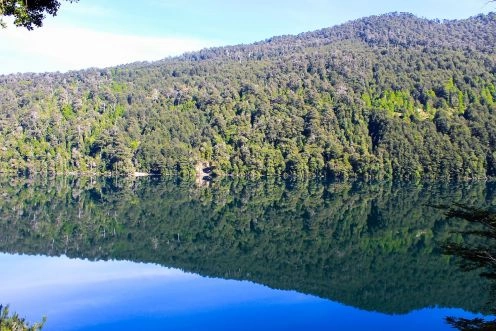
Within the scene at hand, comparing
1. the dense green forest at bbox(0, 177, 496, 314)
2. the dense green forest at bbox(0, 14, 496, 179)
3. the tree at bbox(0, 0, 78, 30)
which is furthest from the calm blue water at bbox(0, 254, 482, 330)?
the dense green forest at bbox(0, 14, 496, 179)

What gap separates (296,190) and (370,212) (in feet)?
103

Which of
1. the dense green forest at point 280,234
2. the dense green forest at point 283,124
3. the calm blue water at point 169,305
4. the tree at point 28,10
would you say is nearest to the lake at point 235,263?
the calm blue water at point 169,305

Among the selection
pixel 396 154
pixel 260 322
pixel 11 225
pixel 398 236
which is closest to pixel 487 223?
pixel 260 322

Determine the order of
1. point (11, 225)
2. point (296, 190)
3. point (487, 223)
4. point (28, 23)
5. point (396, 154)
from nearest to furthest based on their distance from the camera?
1. point (487, 223)
2. point (28, 23)
3. point (11, 225)
4. point (296, 190)
5. point (396, 154)

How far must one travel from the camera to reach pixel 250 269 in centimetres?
4775

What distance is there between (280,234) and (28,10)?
5199 cm

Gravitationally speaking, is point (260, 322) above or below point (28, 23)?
below

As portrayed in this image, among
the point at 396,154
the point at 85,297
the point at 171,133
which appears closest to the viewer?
the point at 85,297

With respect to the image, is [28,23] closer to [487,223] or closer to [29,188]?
[487,223]

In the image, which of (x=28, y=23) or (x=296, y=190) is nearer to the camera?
(x=28, y=23)

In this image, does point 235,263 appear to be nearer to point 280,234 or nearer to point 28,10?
point 280,234

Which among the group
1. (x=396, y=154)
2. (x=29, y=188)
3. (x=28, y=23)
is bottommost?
(x=29, y=188)

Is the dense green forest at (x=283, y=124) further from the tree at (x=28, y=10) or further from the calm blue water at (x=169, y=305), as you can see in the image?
the tree at (x=28, y=10)

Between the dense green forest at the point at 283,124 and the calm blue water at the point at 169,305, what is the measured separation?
3818 inches
